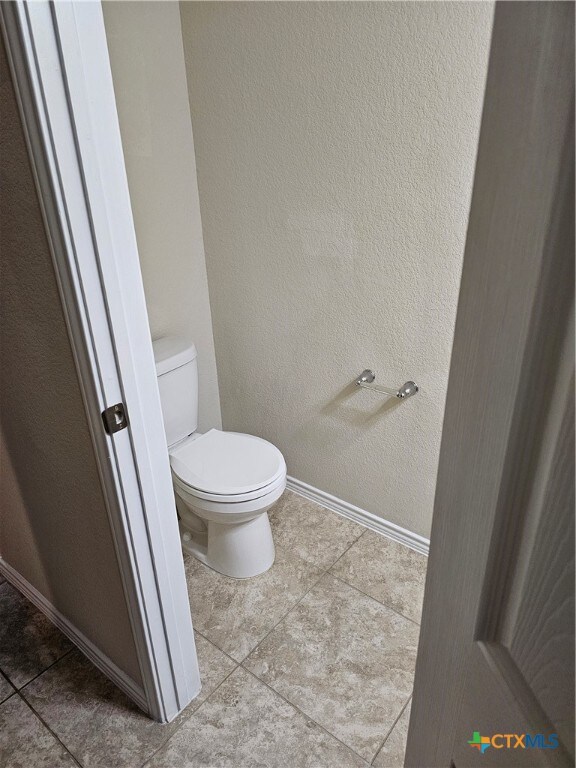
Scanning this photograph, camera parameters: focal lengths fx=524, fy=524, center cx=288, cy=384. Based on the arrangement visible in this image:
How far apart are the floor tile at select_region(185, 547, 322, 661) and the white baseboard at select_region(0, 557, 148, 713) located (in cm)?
29

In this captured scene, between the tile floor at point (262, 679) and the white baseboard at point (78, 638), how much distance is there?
3 cm

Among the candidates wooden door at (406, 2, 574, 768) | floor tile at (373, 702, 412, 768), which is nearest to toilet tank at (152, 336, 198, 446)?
floor tile at (373, 702, 412, 768)

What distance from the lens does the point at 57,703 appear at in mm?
1504

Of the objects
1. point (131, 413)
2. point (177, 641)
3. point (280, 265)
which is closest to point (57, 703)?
point (177, 641)

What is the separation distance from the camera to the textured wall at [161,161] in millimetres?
1776

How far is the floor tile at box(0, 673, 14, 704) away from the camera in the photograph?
1.53 m

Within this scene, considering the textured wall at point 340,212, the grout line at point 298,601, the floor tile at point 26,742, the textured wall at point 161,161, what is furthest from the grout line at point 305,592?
the textured wall at point 161,161

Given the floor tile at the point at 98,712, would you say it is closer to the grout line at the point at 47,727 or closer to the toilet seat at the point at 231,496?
the grout line at the point at 47,727

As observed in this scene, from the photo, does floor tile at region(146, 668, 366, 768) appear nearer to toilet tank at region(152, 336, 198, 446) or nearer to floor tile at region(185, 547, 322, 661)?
floor tile at region(185, 547, 322, 661)

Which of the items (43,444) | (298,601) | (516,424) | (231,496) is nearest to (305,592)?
(298,601)

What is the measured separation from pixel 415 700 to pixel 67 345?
83 centimetres

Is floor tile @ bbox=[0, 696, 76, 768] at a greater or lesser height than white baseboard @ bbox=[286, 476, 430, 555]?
lesser

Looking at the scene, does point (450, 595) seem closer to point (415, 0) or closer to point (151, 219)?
point (415, 0)

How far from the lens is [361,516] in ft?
7.04
